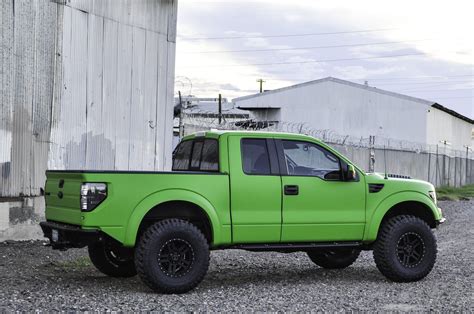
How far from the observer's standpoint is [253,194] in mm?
8977

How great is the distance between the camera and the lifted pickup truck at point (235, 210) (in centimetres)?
828

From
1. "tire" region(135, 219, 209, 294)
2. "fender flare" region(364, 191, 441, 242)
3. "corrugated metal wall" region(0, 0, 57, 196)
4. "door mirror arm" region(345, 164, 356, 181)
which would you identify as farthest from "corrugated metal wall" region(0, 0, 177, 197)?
"fender flare" region(364, 191, 441, 242)

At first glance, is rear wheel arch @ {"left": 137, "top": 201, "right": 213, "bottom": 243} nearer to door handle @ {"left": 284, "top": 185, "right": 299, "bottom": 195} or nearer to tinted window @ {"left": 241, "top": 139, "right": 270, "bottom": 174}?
tinted window @ {"left": 241, "top": 139, "right": 270, "bottom": 174}

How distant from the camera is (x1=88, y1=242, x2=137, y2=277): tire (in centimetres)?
963

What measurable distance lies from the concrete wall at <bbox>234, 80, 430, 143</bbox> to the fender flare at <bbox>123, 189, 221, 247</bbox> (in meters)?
40.2

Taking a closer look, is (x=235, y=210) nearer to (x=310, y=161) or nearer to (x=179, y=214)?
(x=179, y=214)

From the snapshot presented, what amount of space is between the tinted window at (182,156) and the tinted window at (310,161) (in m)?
1.33

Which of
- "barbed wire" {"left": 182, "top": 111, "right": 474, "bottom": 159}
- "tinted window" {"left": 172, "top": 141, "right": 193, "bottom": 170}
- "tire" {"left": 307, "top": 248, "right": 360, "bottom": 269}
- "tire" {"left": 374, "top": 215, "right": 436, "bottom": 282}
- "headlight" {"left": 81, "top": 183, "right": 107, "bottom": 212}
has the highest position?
"barbed wire" {"left": 182, "top": 111, "right": 474, "bottom": 159}

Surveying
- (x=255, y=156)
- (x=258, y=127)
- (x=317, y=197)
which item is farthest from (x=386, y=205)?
(x=258, y=127)

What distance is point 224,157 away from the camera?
29.7 feet

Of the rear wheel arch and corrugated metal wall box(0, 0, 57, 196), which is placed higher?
corrugated metal wall box(0, 0, 57, 196)

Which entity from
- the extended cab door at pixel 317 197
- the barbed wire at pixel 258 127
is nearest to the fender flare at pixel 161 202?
the extended cab door at pixel 317 197

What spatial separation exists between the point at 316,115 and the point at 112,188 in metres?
41.9

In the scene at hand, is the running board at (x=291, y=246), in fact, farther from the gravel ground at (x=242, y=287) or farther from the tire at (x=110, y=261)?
the tire at (x=110, y=261)
